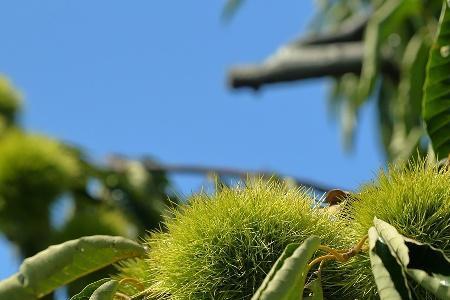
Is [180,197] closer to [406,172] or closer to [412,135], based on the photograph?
[406,172]

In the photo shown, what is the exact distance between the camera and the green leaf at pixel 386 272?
949 millimetres

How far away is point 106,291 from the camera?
3.70ft

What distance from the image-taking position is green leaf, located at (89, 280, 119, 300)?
1.12m

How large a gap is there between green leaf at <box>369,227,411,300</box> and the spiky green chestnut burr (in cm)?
11

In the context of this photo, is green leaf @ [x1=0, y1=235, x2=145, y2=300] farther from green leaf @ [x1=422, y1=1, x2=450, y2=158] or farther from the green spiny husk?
green leaf @ [x1=422, y1=1, x2=450, y2=158]

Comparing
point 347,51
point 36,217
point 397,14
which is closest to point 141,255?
point 397,14

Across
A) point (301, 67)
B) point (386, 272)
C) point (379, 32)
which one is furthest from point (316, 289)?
point (301, 67)

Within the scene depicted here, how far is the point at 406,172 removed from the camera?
1.16 m

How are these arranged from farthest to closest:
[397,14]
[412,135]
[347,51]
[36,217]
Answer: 1. [36,217]
2. [347,51]
3. [412,135]
4. [397,14]

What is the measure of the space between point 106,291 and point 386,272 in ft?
1.09

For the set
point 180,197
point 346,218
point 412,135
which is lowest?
point 412,135

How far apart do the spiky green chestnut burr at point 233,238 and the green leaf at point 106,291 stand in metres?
0.07

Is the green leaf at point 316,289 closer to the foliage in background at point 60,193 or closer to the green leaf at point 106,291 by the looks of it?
the green leaf at point 106,291

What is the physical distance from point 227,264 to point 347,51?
2.39 metres
